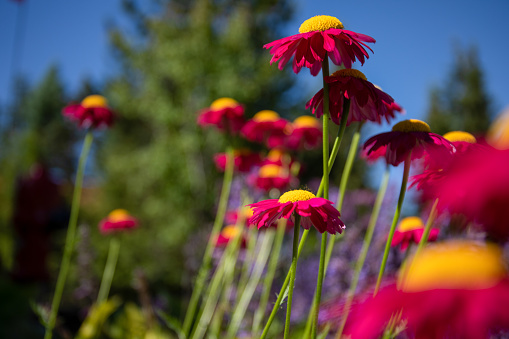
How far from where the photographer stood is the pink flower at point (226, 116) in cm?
193

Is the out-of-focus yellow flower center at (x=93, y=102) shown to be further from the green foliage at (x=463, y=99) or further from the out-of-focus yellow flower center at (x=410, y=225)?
the green foliage at (x=463, y=99)

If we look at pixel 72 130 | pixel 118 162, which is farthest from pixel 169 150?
pixel 72 130

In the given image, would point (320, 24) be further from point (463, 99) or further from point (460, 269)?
point (463, 99)

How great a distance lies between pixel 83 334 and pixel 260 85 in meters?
8.63

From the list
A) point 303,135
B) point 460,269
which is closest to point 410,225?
point 303,135

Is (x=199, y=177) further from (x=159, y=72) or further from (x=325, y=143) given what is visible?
(x=325, y=143)

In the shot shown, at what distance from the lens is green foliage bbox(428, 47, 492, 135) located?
17.4 metres

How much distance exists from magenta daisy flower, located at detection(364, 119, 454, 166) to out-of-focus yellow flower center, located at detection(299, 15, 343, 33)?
0.78 feet

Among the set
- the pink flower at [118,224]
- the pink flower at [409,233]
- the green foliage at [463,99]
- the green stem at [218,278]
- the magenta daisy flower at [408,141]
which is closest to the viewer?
the magenta daisy flower at [408,141]

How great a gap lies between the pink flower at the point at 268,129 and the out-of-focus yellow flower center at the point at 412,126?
0.98 meters

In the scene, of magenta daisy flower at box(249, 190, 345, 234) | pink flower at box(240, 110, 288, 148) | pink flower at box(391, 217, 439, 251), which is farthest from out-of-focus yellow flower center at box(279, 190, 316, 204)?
pink flower at box(240, 110, 288, 148)

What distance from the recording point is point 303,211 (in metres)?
0.76

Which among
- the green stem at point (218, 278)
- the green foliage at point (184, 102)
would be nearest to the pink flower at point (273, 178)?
the green stem at point (218, 278)

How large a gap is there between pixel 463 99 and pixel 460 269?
19552 mm
